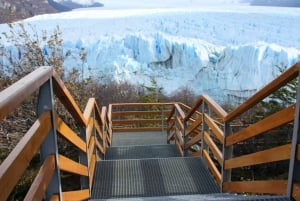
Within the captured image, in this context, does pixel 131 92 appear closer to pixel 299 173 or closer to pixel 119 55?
pixel 119 55

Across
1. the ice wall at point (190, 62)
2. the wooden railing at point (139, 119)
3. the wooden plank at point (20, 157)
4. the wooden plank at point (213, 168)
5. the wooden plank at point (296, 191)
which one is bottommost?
the ice wall at point (190, 62)

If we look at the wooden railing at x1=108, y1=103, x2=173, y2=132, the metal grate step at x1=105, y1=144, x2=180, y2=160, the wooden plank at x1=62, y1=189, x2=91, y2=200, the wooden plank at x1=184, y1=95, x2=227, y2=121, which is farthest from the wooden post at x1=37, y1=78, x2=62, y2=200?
the wooden railing at x1=108, y1=103, x2=173, y2=132

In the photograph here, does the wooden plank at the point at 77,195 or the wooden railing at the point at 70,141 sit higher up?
the wooden railing at the point at 70,141

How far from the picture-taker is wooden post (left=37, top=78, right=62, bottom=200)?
1.91 meters

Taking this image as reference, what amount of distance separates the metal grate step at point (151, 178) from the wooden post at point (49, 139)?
5.20 ft

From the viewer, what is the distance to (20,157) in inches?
56.2

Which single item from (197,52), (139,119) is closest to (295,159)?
(139,119)

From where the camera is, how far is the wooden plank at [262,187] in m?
2.48

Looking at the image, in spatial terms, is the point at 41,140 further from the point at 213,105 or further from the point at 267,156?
the point at 213,105

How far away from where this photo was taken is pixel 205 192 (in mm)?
3787

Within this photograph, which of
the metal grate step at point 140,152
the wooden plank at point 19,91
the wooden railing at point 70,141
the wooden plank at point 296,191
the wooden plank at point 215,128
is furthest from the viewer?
the metal grate step at point 140,152

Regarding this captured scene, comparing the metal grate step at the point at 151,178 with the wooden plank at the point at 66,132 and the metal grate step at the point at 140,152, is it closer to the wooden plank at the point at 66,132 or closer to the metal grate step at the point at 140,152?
the wooden plank at the point at 66,132

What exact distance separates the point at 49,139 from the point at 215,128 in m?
2.12

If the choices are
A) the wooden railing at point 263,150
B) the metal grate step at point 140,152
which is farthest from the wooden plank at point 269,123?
the metal grate step at point 140,152
